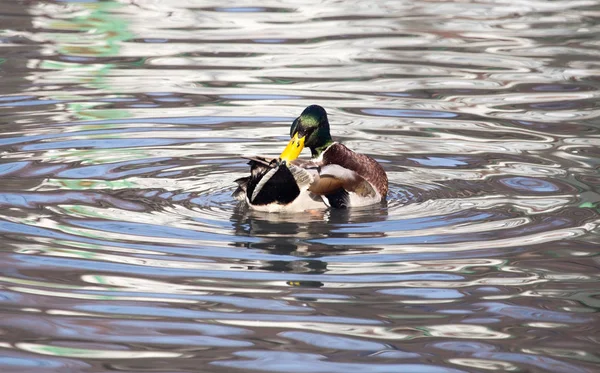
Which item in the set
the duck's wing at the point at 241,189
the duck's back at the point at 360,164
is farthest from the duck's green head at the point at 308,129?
the duck's wing at the point at 241,189

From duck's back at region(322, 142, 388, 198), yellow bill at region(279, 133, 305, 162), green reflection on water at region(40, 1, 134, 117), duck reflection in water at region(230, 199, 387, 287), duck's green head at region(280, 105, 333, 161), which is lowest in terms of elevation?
green reflection on water at region(40, 1, 134, 117)

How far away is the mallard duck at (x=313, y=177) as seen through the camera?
7.22 m

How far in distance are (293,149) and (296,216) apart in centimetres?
50

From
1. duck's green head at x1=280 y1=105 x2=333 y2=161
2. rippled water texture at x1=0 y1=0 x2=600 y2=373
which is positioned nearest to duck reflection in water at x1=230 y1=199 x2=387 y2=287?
rippled water texture at x1=0 y1=0 x2=600 y2=373

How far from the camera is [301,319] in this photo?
17.8 feet

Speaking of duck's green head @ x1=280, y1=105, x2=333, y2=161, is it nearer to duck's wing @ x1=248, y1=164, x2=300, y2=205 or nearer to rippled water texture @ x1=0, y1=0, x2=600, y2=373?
duck's wing @ x1=248, y1=164, x2=300, y2=205

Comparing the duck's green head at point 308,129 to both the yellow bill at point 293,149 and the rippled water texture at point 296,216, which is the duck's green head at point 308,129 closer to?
the yellow bill at point 293,149

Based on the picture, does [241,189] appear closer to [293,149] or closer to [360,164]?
[293,149]

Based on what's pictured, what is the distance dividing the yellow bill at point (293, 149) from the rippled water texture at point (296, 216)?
410 millimetres

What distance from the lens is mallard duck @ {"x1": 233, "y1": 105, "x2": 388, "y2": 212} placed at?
23.7ft

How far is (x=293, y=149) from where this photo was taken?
7.64 meters

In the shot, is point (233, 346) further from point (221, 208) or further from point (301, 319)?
point (221, 208)

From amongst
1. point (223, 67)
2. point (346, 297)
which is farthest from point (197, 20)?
point (346, 297)

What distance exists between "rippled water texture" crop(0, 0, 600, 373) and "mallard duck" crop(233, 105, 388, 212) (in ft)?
0.39
